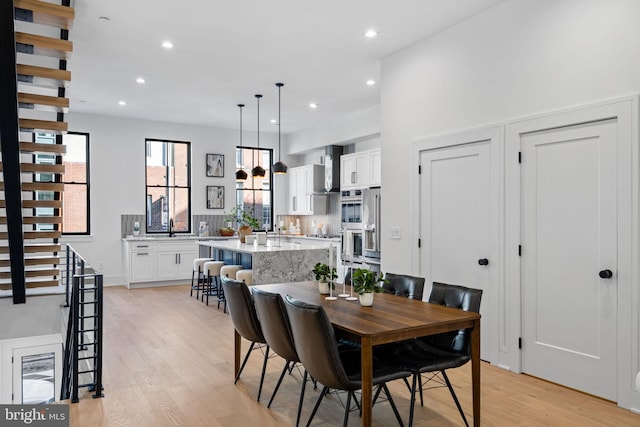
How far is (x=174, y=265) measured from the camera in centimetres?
869

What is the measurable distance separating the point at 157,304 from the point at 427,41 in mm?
5215

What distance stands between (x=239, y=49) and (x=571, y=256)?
3954 millimetres

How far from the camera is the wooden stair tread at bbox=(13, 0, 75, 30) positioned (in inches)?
123

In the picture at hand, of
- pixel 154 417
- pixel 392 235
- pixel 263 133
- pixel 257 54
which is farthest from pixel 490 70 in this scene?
pixel 263 133

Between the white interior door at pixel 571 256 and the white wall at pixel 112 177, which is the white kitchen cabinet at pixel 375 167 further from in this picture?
the white wall at pixel 112 177

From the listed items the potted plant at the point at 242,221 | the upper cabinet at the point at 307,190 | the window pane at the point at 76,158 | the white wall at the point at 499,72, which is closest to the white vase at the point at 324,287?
the white wall at the point at 499,72

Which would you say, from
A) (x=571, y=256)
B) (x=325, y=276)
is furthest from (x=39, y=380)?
(x=571, y=256)

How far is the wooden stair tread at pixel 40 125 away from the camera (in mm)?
3590

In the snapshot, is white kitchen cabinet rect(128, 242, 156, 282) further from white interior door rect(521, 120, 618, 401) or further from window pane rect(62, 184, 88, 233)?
white interior door rect(521, 120, 618, 401)

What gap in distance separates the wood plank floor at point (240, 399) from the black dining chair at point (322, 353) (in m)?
0.57

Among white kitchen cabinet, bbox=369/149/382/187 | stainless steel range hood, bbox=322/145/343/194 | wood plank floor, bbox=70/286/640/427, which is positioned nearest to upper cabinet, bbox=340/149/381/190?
white kitchen cabinet, bbox=369/149/382/187

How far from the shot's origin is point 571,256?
3.56 metres

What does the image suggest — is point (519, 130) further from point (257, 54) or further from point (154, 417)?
point (154, 417)

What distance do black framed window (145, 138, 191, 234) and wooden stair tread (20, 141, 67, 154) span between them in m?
5.16
